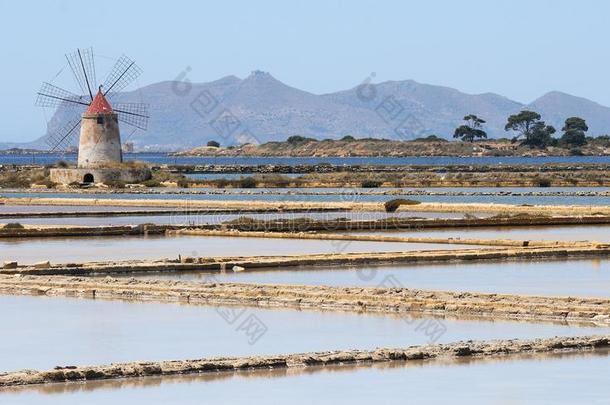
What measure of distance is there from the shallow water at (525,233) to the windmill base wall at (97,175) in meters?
28.9

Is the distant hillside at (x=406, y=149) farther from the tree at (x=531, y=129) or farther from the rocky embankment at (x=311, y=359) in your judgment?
the rocky embankment at (x=311, y=359)

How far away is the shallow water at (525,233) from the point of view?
1002 inches

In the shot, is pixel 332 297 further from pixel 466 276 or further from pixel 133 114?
pixel 133 114

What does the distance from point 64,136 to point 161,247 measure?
38.2 m

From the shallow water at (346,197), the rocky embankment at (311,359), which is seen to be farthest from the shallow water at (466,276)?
the shallow water at (346,197)

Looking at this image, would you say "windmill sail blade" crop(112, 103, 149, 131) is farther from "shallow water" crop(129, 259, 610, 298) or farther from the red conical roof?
"shallow water" crop(129, 259, 610, 298)

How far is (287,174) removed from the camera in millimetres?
73812

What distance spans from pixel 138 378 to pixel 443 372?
85.2 inches

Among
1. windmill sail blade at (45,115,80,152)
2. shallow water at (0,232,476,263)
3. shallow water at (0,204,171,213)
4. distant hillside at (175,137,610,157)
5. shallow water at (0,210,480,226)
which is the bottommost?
shallow water at (0,232,476,263)

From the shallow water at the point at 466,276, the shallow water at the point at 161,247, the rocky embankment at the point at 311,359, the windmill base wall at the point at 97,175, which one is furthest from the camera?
the windmill base wall at the point at 97,175

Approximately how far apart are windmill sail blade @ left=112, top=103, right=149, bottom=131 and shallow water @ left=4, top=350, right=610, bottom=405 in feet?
159

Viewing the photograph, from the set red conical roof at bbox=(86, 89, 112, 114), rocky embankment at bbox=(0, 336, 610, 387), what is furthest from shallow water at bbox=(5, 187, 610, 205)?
rocky embankment at bbox=(0, 336, 610, 387)

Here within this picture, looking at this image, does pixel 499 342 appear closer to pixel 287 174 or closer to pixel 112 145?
pixel 112 145

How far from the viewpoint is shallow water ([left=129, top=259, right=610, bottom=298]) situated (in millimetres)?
16183
